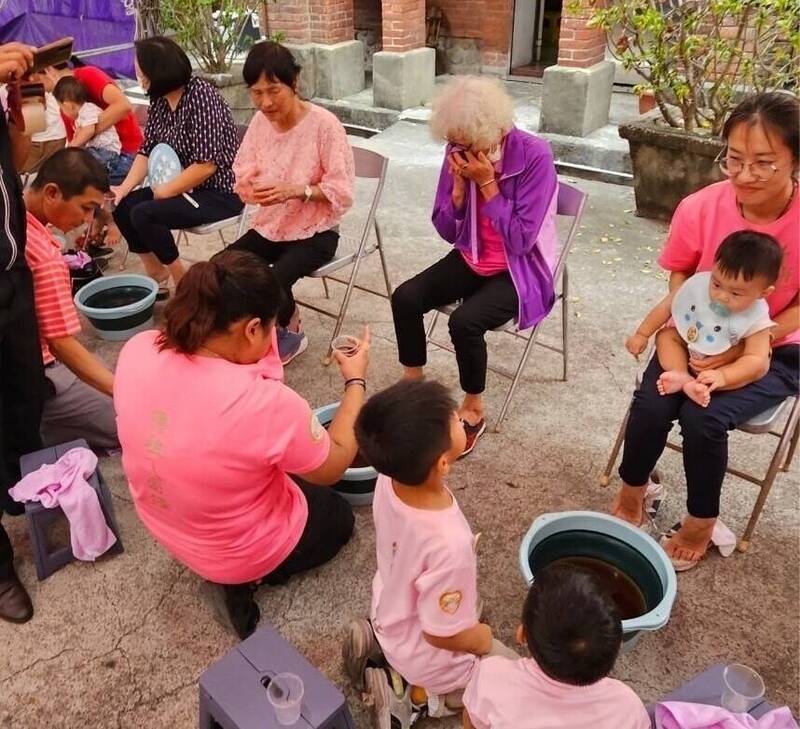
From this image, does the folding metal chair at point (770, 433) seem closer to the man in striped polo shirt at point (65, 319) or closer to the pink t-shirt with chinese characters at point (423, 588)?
the pink t-shirt with chinese characters at point (423, 588)

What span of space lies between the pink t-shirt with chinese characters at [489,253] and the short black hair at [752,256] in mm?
940

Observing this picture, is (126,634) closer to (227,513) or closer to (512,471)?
(227,513)

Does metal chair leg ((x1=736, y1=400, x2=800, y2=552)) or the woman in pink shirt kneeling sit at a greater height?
the woman in pink shirt kneeling

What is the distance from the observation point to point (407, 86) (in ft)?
22.9

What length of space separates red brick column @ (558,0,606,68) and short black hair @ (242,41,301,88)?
3.52m

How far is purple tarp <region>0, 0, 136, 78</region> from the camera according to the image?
777 cm

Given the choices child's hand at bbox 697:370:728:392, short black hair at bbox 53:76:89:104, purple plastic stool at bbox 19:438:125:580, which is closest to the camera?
child's hand at bbox 697:370:728:392

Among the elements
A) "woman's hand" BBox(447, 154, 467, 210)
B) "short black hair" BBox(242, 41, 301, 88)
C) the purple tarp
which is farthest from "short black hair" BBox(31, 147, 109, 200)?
the purple tarp

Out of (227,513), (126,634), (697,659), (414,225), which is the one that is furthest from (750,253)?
(414,225)

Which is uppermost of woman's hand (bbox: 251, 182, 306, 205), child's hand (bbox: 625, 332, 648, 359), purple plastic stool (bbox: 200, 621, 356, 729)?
woman's hand (bbox: 251, 182, 306, 205)

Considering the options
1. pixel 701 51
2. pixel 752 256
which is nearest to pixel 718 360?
pixel 752 256

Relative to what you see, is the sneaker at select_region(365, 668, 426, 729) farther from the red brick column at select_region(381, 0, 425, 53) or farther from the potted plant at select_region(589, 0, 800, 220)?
the red brick column at select_region(381, 0, 425, 53)

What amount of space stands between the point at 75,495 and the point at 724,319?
2110 mm

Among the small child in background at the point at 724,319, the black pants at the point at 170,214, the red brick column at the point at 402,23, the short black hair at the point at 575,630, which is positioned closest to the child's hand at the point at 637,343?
the small child in background at the point at 724,319
